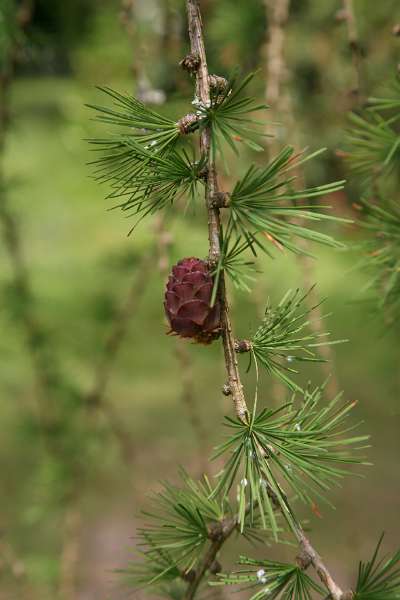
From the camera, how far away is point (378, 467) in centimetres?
131

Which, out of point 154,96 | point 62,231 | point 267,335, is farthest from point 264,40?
point 62,231

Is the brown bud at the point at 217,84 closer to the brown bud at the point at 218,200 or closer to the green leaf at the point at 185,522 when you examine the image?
the brown bud at the point at 218,200

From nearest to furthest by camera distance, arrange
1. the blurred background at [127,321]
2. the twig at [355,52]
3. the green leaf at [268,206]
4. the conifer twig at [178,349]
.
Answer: the green leaf at [268,206] → the twig at [355,52] → the conifer twig at [178,349] → the blurred background at [127,321]

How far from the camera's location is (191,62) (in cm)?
25

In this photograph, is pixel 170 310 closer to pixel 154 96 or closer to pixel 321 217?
pixel 321 217

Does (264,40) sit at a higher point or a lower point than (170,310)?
higher

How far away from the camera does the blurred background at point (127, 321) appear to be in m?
0.64

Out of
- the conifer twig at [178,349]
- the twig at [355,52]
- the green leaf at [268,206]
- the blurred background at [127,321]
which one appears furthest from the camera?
the blurred background at [127,321]

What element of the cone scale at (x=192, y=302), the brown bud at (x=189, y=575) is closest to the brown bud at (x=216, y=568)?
the brown bud at (x=189, y=575)

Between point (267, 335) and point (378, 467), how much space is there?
3.66 feet

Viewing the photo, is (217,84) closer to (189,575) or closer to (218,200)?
(218,200)

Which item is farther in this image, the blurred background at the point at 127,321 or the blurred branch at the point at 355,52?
the blurred background at the point at 127,321

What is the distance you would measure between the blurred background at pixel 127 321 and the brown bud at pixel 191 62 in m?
0.04

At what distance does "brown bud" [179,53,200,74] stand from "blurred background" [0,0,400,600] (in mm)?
41
